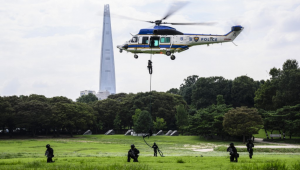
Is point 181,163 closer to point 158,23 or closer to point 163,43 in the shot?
point 163,43

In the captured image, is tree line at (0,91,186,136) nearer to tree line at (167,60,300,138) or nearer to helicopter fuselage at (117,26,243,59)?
tree line at (167,60,300,138)

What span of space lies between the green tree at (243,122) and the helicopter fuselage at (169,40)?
4557 cm

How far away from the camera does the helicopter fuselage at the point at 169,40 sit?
32.0m

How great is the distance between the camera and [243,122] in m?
75.8

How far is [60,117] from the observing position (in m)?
96.0

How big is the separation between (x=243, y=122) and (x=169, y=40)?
4934 cm

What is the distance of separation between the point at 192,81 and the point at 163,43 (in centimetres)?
12992

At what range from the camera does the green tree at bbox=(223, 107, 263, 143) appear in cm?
7438

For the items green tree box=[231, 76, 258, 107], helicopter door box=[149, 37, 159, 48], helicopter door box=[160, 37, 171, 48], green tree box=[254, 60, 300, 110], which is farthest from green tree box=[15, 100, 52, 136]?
helicopter door box=[160, 37, 171, 48]

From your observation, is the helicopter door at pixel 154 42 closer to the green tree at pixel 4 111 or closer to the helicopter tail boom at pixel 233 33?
the helicopter tail boom at pixel 233 33

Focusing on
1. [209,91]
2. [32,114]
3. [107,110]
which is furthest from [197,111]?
[32,114]

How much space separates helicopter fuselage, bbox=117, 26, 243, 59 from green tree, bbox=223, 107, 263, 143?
4557 cm

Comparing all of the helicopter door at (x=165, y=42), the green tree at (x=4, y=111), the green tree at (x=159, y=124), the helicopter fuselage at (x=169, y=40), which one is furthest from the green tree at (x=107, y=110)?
the helicopter door at (x=165, y=42)

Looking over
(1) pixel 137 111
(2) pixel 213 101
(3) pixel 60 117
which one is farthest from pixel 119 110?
(2) pixel 213 101
